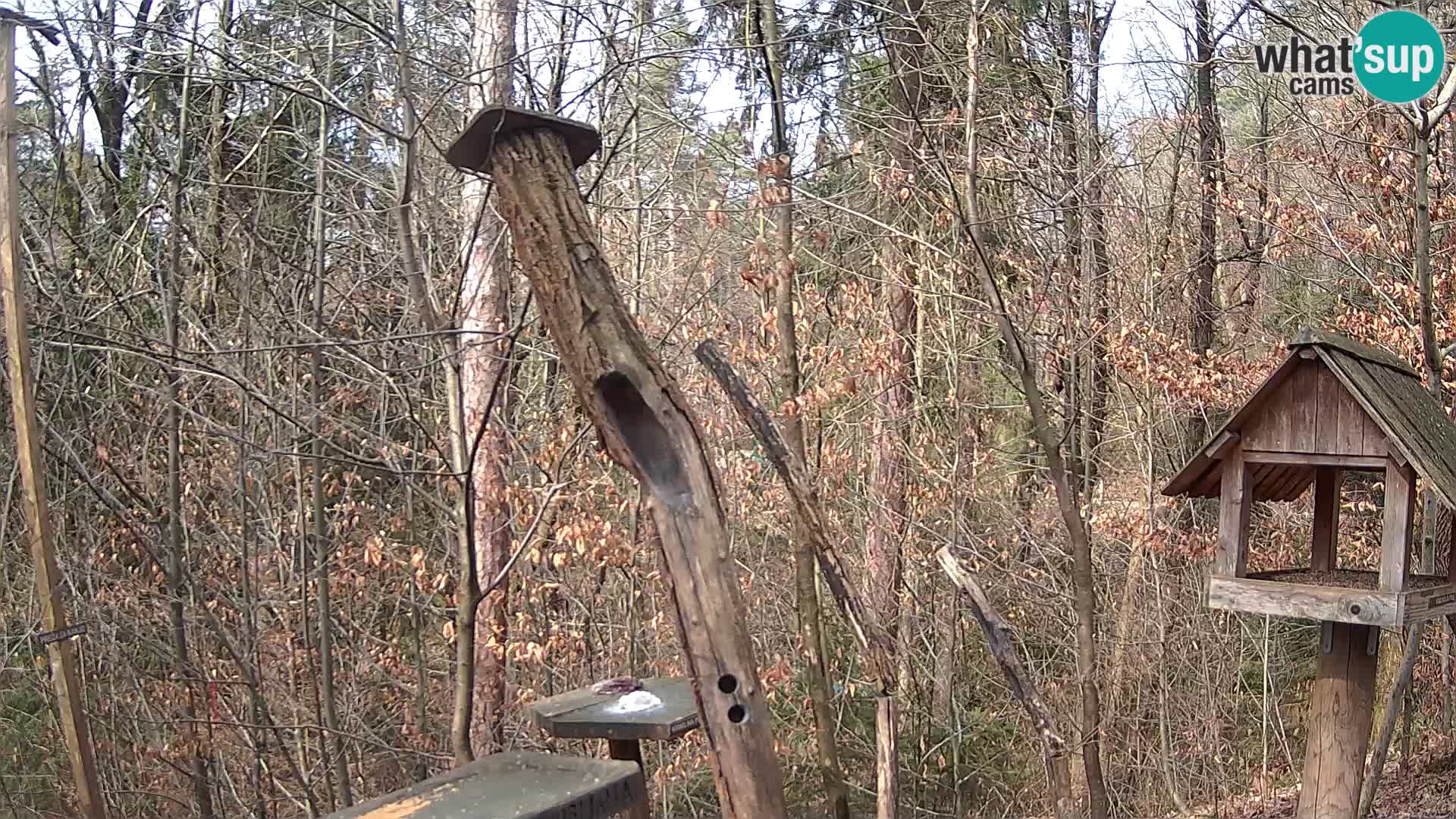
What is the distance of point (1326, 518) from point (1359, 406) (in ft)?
2.38

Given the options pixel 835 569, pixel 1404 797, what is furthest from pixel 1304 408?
pixel 1404 797

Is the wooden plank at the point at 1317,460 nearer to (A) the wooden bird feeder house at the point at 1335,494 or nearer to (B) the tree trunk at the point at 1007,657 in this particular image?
(A) the wooden bird feeder house at the point at 1335,494

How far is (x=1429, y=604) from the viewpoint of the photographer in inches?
135

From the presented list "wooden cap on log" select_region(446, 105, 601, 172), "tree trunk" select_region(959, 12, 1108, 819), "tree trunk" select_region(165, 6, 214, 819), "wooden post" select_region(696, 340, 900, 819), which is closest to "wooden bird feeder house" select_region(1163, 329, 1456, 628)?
"wooden post" select_region(696, 340, 900, 819)

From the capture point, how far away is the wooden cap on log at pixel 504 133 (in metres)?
2.98

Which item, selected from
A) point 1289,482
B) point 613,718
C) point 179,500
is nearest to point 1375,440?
point 1289,482

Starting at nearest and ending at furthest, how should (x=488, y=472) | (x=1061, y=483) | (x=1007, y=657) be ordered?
(x=1007, y=657) → (x=1061, y=483) → (x=488, y=472)

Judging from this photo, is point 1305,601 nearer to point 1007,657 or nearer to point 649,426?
point 1007,657

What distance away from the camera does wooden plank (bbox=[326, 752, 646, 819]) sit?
2.71 metres

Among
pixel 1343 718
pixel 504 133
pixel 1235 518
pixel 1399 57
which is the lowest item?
pixel 1343 718

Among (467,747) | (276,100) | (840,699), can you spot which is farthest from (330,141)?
(840,699)

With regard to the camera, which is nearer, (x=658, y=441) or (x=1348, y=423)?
(x=658, y=441)

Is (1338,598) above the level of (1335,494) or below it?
below

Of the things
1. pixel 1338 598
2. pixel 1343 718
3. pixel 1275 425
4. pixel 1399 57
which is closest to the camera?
pixel 1338 598
